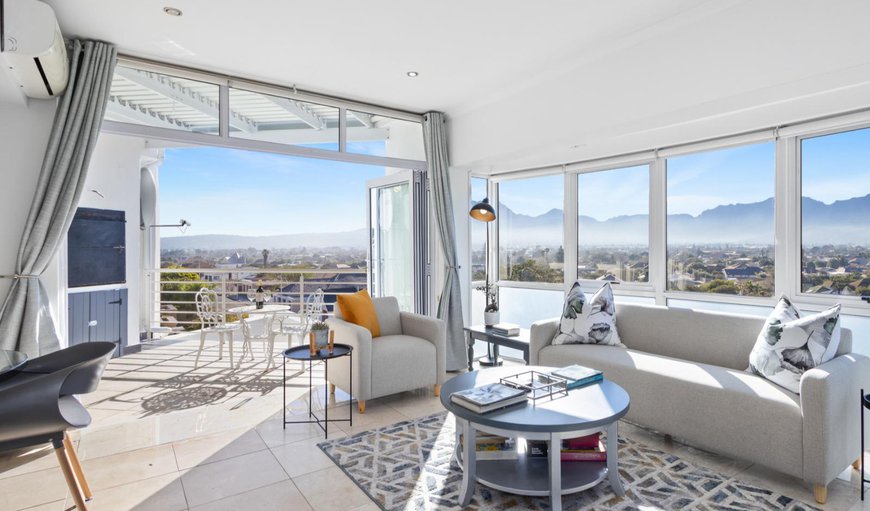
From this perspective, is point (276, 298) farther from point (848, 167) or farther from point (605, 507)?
A: point (848, 167)

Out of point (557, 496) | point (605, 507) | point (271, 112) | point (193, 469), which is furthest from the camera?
point (271, 112)

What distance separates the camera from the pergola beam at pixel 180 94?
3.54 metres

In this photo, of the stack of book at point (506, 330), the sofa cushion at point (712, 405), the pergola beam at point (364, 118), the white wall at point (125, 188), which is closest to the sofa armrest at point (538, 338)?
the stack of book at point (506, 330)

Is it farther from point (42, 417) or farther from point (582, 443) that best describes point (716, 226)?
point (42, 417)

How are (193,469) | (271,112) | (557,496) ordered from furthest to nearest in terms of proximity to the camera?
1. (271,112)
2. (193,469)
3. (557,496)

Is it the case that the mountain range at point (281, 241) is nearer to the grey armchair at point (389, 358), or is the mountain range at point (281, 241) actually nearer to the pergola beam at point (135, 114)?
the grey armchair at point (389, 358)

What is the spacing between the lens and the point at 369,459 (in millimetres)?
2684

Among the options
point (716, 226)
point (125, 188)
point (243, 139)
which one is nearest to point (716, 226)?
point (716, 226)

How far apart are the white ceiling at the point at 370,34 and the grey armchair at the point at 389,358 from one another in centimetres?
204

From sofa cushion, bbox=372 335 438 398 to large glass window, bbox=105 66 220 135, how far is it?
7.44 feet

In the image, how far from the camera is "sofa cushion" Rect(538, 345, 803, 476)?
2.31 meters

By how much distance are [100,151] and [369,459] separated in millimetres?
4867

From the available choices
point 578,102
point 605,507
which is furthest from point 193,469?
point 578,102

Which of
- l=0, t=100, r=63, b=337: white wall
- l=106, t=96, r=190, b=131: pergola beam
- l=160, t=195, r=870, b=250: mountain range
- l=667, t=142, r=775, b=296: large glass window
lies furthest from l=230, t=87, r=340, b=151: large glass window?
l=667, t=142, r=775, b=296: large glass window
